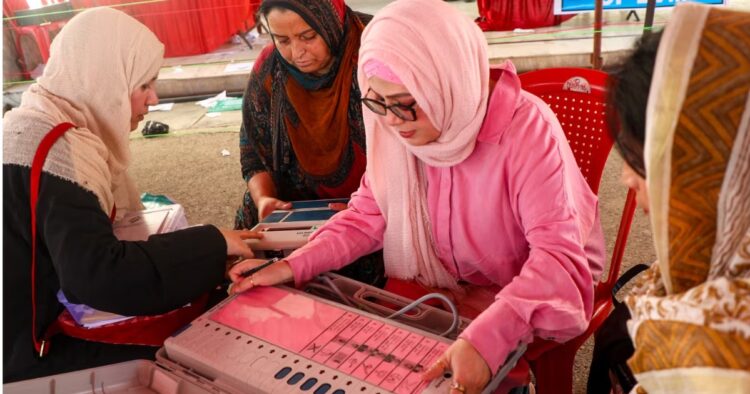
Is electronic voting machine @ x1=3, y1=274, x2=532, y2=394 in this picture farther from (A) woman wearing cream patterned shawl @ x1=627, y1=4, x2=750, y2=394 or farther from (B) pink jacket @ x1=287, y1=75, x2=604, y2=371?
(A) woman wearing cream patterned shawl @ x1=627, y1=4, x2=750, y2=394

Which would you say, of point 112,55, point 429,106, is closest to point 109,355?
point 112,55

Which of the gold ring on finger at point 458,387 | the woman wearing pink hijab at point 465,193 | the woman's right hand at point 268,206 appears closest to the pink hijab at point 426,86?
the woman wearing pink hijab at point 465,193

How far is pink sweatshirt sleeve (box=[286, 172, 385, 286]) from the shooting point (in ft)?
3.85

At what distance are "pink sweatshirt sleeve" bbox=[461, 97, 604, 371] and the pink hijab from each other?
10 centimetres

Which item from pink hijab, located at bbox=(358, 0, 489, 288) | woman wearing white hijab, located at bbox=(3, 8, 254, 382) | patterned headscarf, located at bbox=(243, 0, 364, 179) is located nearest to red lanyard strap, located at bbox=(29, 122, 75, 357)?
woman wearing white hijab, located at bbox=(3, 8, 254, 382)

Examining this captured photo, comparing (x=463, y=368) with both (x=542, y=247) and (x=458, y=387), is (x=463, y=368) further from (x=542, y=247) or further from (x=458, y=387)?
(x=542, y=247)

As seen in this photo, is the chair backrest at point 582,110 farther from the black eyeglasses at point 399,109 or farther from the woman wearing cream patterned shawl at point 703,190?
the woman wearing cream patterned shawl at point 703,190

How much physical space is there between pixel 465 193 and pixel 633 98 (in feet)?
1.75

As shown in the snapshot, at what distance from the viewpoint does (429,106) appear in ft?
3.58

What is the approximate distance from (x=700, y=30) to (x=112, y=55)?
1.18m

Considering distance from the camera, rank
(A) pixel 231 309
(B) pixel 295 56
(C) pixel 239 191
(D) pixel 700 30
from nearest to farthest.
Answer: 1. (D) pixel 700 30
2. (A) pixel 231 309
3. (B) pixel 295 56
4. (C) pixel 239 191

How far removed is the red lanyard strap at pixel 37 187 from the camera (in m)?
1.09

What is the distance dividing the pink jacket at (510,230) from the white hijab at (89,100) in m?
0.46

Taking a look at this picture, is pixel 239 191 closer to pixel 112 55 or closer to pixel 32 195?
pixel 112 55
